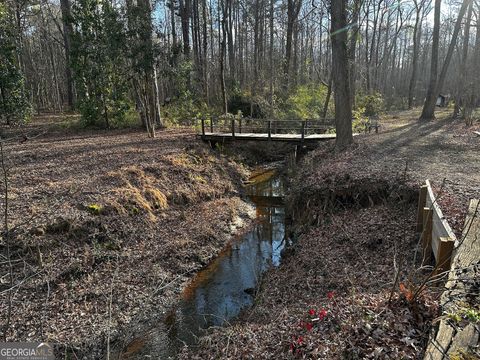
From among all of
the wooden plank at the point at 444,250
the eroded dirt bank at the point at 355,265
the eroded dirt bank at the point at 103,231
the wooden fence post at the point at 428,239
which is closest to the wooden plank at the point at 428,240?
the wooden fence post at the point at 428,239

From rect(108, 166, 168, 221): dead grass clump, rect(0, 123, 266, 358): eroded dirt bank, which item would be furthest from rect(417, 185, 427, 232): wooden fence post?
rect(108, 166, 168, 221): dead grass clump

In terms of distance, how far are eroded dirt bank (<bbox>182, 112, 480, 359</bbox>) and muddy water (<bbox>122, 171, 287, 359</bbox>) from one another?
0.62 m

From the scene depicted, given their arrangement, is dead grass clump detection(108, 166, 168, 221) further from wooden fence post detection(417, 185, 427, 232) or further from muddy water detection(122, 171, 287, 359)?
wooden fence post detection(417, 185, 427, 232)

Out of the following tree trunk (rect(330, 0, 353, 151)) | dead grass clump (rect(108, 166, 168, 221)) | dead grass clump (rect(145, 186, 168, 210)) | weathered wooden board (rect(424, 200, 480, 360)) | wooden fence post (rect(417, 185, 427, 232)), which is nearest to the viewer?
weathered wooden board (rect(424, 200, 480, 360))

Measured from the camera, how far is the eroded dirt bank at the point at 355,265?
11.8ft

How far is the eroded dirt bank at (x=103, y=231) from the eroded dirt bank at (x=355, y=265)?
1705mm

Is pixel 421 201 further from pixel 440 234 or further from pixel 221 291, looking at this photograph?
pixel 221 291

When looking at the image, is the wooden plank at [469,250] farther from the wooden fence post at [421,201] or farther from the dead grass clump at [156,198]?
the dead grass clump at [156,198]

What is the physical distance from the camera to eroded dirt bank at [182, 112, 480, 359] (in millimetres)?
3596

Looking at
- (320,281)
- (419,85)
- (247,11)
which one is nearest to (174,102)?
(247,11)

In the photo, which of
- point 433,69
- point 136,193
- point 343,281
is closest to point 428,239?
point 343,281

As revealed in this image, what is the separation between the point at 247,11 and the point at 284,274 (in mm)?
27401

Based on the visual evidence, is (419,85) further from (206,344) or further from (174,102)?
(206,344)

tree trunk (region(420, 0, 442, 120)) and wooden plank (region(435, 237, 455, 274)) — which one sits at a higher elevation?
tree trunk (region(420, 0, 442, 120))
